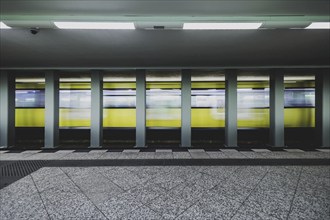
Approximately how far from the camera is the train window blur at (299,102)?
8367 mm

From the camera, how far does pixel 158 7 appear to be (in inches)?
138

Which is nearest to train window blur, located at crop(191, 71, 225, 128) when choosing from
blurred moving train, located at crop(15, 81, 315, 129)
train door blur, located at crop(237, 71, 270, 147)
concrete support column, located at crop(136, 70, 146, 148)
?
blurred moving train, located at crop(15, 81, 315, 129)

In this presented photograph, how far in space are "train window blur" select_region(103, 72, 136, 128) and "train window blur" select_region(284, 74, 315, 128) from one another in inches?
262

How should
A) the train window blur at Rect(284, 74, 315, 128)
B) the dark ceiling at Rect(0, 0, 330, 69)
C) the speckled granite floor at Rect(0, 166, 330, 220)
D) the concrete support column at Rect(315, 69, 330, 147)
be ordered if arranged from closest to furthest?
1. the speckled granite floor at Rect(0, 166, 330, 220)
2. the dark ceiling at Rect(0, 0, 330, 69)
3. the concrete support column at Rect(315, 69, 330, 147)
4. the train window blur at Rect(284, 74, 315, 128)

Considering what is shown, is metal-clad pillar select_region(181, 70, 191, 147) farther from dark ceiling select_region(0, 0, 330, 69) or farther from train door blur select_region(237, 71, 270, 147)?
train door blur select_region(237, 71, 270, 147)

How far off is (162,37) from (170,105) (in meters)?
4.10

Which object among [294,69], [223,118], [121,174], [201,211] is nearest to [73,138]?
[121,174]

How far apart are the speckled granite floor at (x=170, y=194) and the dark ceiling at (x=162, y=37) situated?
322 cm

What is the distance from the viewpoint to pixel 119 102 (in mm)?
8531

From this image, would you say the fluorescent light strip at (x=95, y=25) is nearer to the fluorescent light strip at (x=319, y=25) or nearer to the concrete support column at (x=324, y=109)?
the fluorescent light strip at (x=319, y=25)

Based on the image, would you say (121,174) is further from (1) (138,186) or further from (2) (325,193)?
(2) (325,193)

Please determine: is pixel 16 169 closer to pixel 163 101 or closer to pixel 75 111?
pixel 75 111

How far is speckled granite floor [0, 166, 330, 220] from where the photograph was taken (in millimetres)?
2707

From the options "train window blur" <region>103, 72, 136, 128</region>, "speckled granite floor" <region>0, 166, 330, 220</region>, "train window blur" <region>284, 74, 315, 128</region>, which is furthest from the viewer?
"train window blur" <region>103, 72, 136, 128</region>
